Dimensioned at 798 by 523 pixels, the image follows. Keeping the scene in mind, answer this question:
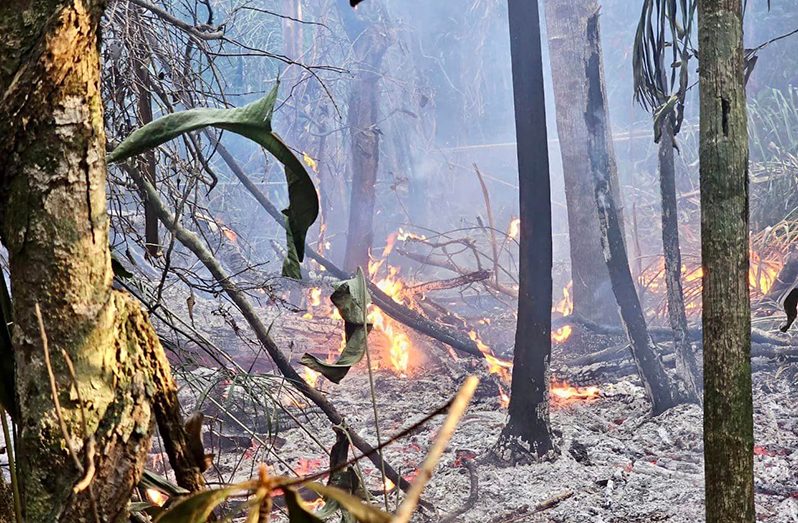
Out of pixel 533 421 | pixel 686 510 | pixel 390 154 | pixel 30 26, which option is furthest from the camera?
pixel 390 154

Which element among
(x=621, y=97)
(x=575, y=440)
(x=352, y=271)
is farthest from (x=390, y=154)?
(x=575, y=440)

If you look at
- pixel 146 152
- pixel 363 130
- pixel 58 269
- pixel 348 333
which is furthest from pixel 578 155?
pixel 58 269

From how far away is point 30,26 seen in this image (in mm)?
243

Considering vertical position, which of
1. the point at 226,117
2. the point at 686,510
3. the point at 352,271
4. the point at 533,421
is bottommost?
the point at 686,510

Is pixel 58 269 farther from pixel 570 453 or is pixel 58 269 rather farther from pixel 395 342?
pixel 395 342

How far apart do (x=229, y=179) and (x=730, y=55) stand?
3047 mm

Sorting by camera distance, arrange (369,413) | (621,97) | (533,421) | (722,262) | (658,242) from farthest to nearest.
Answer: (621,97)
(658,242)
(369,413)
(533,421)
(722,262)

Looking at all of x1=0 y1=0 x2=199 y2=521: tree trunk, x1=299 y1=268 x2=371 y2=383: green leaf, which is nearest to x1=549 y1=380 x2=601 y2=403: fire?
x1=299 y1=268 x2=371 y2=383: green leaf

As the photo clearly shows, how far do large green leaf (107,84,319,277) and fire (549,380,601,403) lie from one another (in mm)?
2054

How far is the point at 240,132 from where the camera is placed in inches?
12.5

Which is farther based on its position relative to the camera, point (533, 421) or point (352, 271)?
point (352, 271)

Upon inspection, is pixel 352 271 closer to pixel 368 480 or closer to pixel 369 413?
pixel 369 413

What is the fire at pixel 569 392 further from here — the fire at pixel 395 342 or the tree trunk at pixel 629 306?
the fire at pixel 395 342

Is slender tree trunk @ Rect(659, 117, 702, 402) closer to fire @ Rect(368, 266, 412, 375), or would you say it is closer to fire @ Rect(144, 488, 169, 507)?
fire @ Rect(368, 266, 412, 375)
